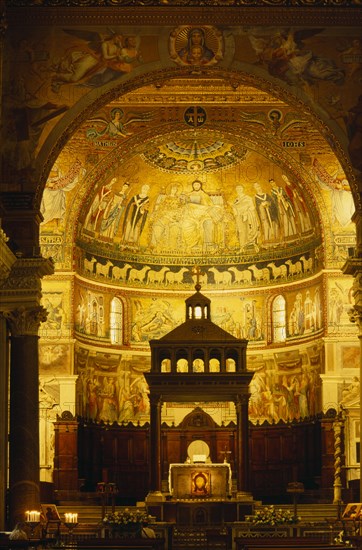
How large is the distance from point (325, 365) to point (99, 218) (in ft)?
32.5

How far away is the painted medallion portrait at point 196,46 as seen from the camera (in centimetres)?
3584

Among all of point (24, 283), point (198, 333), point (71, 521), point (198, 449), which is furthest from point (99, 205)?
point (71, 521)

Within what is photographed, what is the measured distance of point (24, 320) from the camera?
34188mm

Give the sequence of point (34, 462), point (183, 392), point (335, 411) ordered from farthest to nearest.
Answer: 1. point (335, 411)
2. point (183, 392)
3. point (34, 462)

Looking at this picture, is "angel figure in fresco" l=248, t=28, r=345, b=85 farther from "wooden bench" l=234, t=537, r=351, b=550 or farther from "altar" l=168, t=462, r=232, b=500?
"altar" l=168, t=462, r=232, b=500

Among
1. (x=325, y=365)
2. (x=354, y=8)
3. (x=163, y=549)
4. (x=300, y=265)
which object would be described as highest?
(x=354, y=8)

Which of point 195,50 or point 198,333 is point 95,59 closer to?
point 195,50

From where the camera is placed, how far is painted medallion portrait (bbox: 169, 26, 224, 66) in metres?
35.8

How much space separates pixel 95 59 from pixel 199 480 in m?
14.3

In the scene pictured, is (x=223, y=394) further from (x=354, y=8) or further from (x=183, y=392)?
(x=354, y=8)

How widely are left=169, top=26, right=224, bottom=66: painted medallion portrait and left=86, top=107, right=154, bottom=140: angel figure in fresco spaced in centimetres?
973

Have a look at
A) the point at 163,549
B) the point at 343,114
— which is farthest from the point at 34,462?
the point at 343,114

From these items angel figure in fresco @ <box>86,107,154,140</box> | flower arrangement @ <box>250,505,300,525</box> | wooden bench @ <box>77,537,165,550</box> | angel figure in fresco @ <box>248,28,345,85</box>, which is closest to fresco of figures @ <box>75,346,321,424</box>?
angel figure in fresco @ <box>86,107,154,140</box>

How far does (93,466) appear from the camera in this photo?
157ft
